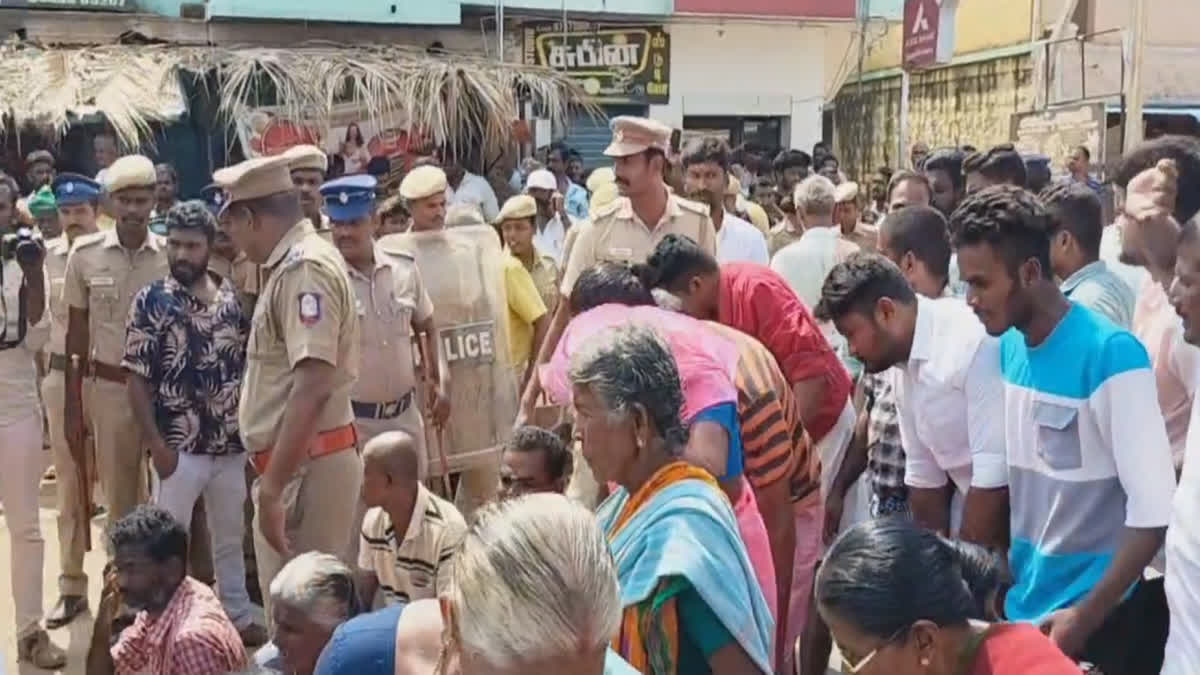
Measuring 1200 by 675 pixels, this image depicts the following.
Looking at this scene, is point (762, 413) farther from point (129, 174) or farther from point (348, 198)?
point (129, 174)

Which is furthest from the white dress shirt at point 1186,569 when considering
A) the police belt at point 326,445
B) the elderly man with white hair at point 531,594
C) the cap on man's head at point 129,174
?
the cap on man's head at point 129,174

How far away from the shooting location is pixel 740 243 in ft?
19.2

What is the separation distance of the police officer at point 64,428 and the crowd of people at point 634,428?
0.02 metres

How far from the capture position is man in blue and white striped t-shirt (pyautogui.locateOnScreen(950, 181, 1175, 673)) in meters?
2.77

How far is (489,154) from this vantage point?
1270cm

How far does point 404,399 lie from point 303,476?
0.86 metres

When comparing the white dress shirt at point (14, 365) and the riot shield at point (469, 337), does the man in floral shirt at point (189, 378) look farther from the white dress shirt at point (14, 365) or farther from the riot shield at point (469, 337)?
the riot shield at point (469, 337)

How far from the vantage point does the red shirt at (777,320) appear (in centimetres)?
410

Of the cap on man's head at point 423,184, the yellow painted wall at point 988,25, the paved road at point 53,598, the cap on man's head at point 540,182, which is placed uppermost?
the yellow painted wall at point 988,25

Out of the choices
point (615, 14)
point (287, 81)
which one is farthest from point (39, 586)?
point (615, 14)

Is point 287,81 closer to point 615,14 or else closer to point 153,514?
point 615,14

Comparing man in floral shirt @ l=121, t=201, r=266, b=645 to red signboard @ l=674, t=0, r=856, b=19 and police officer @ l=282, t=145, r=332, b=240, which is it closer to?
police officer @ l=282, t=145, r=332, b=240

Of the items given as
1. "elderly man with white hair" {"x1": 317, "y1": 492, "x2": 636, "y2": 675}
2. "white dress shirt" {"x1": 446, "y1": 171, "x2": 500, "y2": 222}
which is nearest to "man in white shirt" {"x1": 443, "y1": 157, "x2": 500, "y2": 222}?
"white dress shirt" {"x1": 446, "y1": 171, "x2": 500, "y2": 222}

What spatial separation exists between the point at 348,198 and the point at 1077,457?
115 inches
